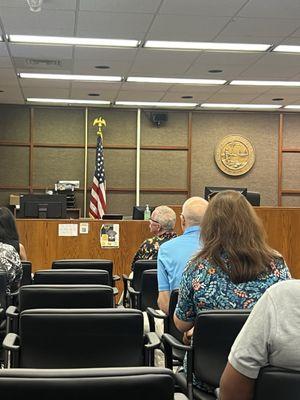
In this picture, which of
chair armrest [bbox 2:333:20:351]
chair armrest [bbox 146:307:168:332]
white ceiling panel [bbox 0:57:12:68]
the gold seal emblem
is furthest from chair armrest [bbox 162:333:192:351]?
the gold seal emblem

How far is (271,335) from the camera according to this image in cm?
133

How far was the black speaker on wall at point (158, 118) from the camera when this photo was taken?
1130cm

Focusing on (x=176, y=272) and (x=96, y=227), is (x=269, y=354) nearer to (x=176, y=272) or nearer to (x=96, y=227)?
(x=176, y=272)

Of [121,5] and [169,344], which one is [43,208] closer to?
[121,5]

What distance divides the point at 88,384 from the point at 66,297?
159 cm

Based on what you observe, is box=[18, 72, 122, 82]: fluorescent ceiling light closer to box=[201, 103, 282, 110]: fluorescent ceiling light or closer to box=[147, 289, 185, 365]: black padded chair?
box=[201, 103, 282, 110]: fluorescent ceiling light

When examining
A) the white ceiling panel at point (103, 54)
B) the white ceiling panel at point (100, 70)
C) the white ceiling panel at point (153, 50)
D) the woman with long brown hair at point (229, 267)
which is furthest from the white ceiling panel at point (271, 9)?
the woman with long brown hair at point (229, 267)

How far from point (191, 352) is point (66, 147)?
9.25 m

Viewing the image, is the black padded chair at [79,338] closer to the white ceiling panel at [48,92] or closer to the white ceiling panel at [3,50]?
the white ceiling panel at [3,50]

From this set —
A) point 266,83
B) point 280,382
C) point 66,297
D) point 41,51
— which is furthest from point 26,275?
point 266,83

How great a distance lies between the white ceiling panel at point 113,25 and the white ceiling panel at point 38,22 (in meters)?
0.14

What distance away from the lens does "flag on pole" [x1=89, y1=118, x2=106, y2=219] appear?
10047 mm

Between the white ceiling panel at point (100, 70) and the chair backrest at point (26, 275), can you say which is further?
the white ceiling panel at point (100, 70)

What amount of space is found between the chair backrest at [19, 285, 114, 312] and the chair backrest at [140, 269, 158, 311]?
3.80 ft
